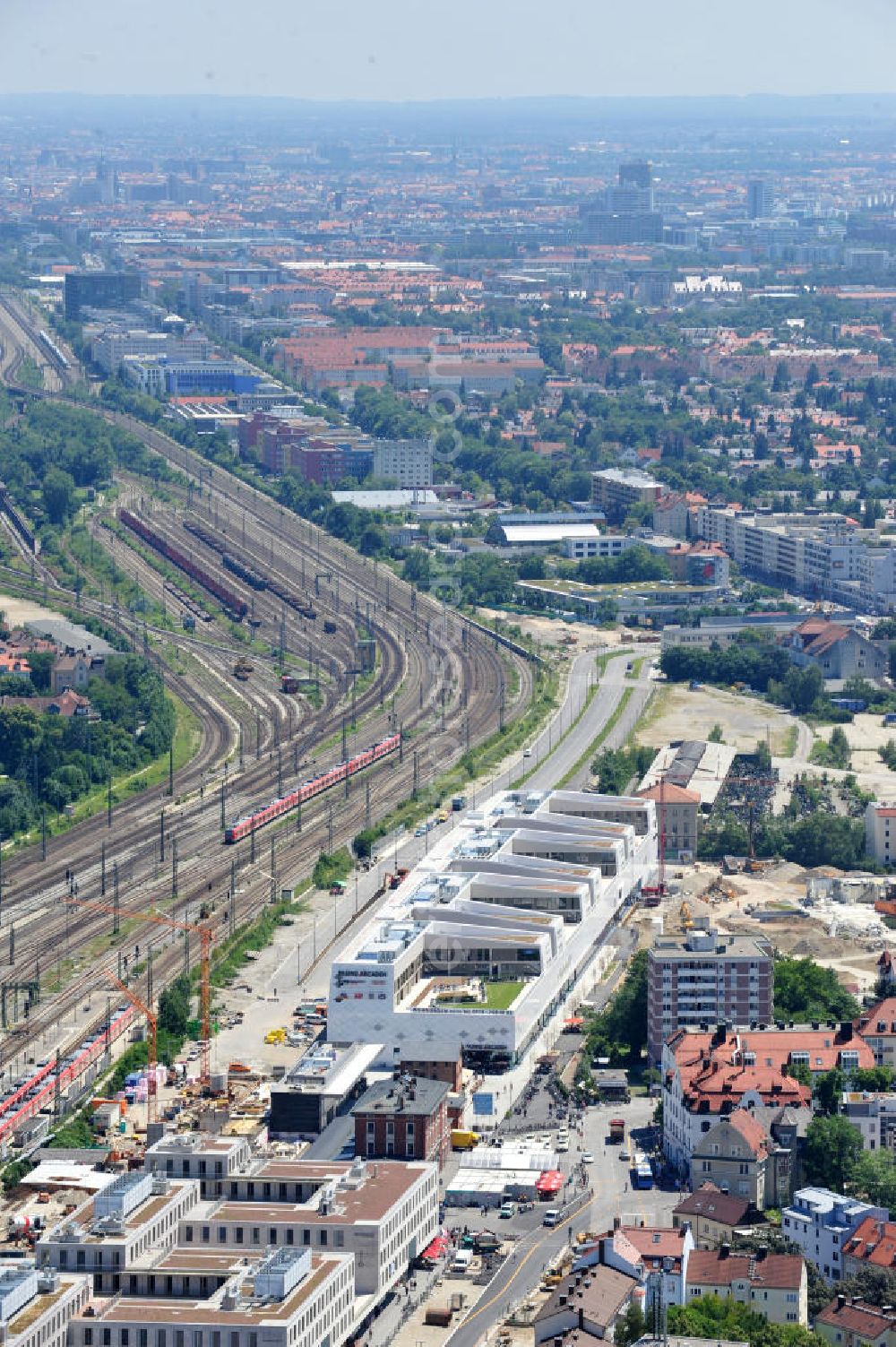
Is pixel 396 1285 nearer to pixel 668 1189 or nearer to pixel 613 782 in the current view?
pixel 668 1189

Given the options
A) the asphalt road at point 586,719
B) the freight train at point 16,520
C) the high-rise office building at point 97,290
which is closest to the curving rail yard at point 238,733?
the asphalt road at point 586,719

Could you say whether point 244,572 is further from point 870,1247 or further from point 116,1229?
point 116,1229

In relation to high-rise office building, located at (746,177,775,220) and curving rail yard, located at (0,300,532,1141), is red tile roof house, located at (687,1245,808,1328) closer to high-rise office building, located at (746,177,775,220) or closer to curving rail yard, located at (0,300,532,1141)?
curving rail yard, located at (0,300,532,1141)

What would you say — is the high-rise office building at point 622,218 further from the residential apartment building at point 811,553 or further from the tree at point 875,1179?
the tree at point 875,1179

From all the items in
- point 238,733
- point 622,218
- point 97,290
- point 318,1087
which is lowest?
point 622,218

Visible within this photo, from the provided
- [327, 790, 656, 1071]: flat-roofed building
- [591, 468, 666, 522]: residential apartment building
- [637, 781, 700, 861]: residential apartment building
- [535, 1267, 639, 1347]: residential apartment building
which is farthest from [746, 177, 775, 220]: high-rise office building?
[535, 1267, 639, 1347]: residential apartment building

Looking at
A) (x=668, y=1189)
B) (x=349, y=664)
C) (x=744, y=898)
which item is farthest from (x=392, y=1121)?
(x=349, y=664)

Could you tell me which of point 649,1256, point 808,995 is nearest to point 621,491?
point 808,995
